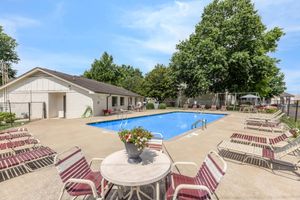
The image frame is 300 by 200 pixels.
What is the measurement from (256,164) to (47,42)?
798 inches

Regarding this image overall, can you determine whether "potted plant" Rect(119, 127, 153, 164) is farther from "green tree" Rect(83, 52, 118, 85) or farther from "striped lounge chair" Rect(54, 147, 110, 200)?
"green tree" Rect(83, 52, 118, 85)

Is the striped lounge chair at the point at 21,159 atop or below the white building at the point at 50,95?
below

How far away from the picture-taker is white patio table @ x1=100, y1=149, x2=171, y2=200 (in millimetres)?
2252

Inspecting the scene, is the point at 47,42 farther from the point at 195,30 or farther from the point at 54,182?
the point at 195,30

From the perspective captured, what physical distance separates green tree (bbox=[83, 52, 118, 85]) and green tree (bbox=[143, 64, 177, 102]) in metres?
15.6

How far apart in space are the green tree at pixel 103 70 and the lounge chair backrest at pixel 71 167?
3973 centimetres

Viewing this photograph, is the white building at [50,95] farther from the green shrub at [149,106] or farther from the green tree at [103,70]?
the green tree at [103,70]

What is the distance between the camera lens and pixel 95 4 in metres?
9.95

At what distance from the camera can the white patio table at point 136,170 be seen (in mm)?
2252

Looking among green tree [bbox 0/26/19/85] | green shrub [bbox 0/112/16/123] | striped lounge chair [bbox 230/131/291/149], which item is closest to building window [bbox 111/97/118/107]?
green shrub [bbox 0/112/16/123]

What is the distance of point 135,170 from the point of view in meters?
2.52

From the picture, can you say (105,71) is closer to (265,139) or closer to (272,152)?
(265,139)

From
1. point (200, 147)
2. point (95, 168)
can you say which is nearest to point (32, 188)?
point (95, 168)

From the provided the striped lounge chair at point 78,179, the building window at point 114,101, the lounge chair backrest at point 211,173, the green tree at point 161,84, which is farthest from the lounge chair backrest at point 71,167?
the green tree at point 161,84
